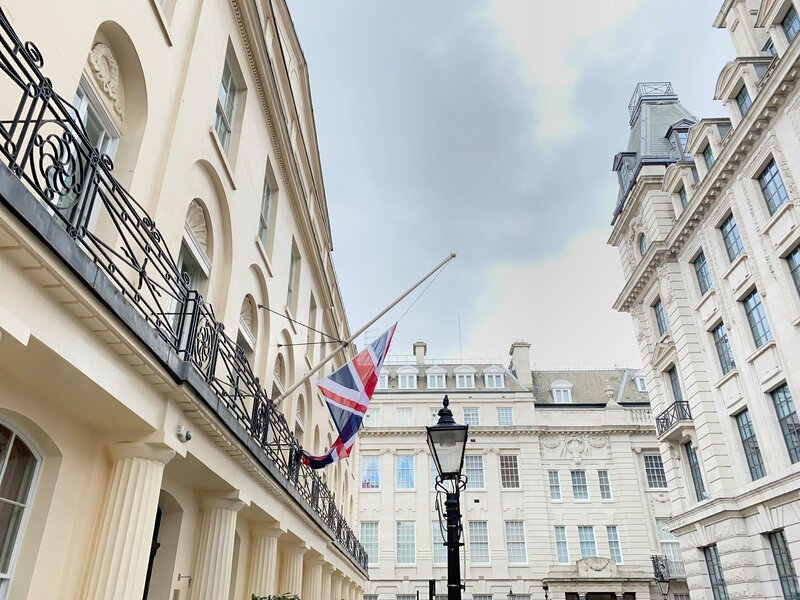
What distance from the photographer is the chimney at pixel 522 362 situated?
51.3 meters

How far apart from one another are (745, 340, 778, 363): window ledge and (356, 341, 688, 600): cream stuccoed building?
89.0 feet

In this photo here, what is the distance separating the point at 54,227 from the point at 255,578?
1025 centimetres

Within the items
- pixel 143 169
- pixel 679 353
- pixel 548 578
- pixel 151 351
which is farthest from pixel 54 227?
pixel 548 578

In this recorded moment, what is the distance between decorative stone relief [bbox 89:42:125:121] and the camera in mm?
8078

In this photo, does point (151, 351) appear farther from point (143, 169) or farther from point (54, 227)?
point (143, 169)

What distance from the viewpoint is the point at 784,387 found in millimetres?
19281

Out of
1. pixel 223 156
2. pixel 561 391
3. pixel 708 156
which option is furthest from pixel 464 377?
pixel 223 156

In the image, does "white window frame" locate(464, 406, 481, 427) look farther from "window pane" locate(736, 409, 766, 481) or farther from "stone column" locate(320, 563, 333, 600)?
"window pane" locate(736, 409, 766, 481)

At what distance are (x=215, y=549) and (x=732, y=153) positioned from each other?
20499 mm

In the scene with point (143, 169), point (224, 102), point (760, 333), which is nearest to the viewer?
point (143, 169)

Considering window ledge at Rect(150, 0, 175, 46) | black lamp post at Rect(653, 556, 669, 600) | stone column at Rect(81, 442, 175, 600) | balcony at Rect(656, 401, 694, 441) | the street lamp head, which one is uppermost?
window ledge at Rect(150, 0, 175, 46)

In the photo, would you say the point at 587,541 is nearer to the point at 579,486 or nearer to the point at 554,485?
the point at 579,486

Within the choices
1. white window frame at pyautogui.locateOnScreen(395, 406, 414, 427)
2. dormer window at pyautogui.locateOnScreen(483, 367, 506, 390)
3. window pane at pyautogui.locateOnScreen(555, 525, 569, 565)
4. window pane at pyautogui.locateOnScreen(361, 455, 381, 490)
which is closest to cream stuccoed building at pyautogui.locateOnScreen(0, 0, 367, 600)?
window pane at pyautogui.locateOnScreen(361, 455, 381, 490)

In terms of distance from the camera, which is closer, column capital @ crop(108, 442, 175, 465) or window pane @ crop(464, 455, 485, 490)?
column capital @ crop(108, 442, 175, 465)
